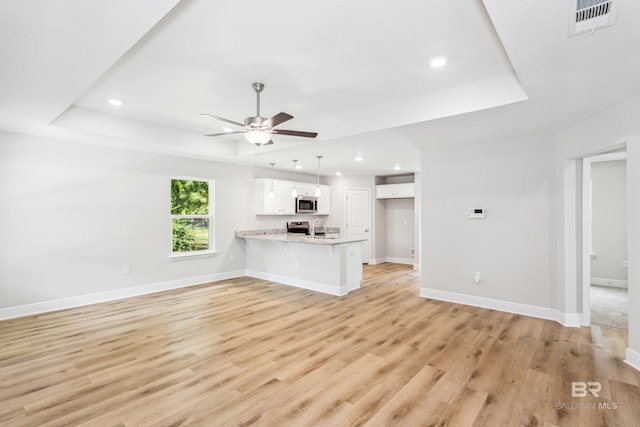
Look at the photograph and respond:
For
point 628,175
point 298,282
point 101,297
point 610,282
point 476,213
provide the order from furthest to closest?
point 298,282
point 610,282
point 101,297
point 476,213
point 628,175

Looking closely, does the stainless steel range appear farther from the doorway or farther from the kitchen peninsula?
the doorway

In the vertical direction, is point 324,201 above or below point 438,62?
below

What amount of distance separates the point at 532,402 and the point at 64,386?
3710mm

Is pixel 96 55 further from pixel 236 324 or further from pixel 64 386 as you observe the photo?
pixel 236 324

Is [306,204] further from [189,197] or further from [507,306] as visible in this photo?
[507,306]

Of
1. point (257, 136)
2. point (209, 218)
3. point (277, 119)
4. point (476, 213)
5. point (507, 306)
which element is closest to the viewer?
point (277, 119)

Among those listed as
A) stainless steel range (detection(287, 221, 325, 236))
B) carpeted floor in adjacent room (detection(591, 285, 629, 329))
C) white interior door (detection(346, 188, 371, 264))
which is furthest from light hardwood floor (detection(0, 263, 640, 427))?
white interior door (detection(346, 188, 371, 264))

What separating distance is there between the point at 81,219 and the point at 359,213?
6.18 meters

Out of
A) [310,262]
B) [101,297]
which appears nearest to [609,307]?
[310,262]

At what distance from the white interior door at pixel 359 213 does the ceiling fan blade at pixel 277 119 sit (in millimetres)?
5620

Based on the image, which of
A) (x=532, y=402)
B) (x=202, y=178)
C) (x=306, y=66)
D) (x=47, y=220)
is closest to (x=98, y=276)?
(x=47, y=220)

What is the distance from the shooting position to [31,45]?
2111 millimetres

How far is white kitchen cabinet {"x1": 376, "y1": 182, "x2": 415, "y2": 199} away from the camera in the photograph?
8.12 meters

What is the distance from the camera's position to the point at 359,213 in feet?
28.2
